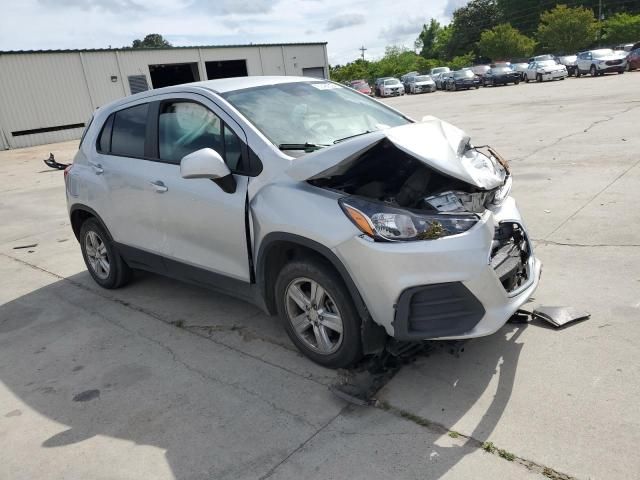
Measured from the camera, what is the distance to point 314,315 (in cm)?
332

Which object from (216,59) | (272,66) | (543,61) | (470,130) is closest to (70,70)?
(216,59)

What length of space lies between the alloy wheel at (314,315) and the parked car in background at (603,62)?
33856 millimetres

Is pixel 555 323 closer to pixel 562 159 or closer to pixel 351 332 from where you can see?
pixel 351 332

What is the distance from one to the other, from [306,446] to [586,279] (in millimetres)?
2778

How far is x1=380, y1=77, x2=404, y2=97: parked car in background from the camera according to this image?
4147cm

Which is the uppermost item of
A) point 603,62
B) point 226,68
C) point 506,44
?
point 226,68

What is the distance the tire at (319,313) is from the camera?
307 cm

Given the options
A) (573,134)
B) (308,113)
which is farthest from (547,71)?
(308,113)

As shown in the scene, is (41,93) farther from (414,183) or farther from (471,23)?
(471,23)

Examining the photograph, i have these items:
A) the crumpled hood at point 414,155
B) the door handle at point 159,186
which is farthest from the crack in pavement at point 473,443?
the door handle at point 159,186

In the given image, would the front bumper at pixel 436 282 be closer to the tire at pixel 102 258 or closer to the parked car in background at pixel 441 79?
the tire at pixel 102 258

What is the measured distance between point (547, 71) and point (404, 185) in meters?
33.9

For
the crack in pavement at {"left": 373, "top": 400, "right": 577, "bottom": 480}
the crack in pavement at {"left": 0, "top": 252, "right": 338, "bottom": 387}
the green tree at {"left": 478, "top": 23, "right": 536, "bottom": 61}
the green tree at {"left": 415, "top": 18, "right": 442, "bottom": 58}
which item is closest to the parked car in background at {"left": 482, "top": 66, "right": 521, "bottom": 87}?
the green tree at {"left": 478, "top": 23, "right": 536, "bottom": 61}

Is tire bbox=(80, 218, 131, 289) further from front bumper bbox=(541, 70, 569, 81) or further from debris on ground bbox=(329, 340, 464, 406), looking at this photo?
front bumper bbox=(541, 70, 569, 81)
